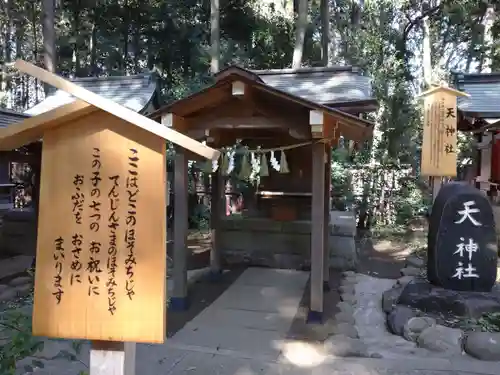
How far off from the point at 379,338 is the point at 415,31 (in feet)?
78.3

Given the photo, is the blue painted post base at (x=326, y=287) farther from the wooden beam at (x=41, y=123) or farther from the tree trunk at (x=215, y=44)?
the tree trunk at (x=215, y=44)

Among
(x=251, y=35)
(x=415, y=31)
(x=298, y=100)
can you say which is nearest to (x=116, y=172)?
(x=298, y=100)

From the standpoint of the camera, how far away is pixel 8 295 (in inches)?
279

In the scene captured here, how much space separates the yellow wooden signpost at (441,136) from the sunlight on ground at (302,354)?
410 cm

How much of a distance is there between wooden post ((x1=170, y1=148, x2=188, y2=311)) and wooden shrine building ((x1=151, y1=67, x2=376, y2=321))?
0.6 inches

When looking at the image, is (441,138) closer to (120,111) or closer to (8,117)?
(120,111)

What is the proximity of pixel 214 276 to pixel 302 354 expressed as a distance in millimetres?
3562

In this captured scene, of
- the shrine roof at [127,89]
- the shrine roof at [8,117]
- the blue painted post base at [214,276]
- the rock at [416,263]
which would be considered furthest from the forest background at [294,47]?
the blue painted post base at [214,276]

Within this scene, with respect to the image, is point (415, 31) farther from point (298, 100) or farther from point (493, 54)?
point (298, 100)

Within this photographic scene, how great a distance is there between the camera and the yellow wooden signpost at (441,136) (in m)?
7.52

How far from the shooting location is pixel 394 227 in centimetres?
1416

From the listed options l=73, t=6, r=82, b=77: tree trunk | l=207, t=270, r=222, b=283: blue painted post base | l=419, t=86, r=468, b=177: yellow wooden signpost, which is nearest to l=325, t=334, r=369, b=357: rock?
l=207, t=270, r=222, b=283: blue painted post base

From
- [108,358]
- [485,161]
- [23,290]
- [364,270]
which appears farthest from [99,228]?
[485,161]

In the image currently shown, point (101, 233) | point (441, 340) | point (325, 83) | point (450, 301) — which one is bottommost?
point (441, 340)
